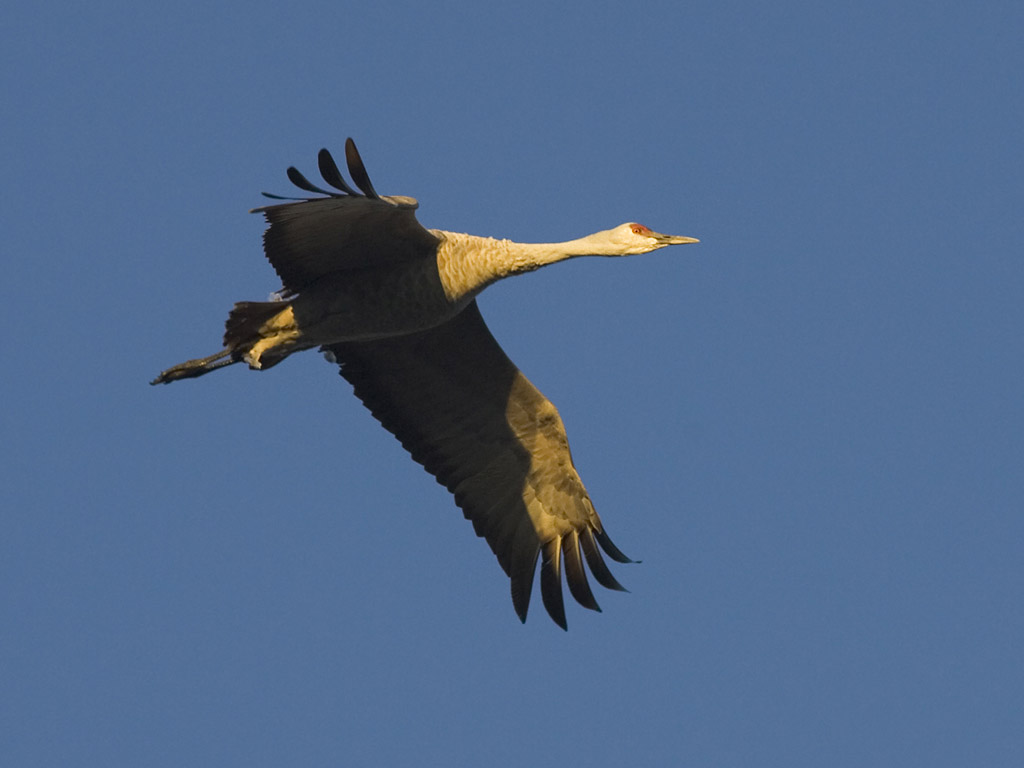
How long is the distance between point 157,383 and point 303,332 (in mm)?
1633

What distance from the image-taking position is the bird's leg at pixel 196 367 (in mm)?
13203

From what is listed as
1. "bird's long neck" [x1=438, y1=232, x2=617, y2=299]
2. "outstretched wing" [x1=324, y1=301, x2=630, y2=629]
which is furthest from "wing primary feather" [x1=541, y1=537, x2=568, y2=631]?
"bird's long neck" [x1=438, y1=232, x2=617, y2=299]

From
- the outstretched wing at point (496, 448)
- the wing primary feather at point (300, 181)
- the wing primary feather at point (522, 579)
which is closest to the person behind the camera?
the wing primary feather at point (300, 181)

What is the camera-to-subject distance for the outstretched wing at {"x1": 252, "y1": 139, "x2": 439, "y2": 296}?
11.7m

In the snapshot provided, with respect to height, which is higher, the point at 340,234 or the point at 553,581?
the point at 340,234

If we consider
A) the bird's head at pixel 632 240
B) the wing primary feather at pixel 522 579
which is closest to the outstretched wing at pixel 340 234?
the bird's head at pixel 632 240

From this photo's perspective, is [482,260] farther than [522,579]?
No

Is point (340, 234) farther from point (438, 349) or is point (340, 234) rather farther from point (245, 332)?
point (438, 349)

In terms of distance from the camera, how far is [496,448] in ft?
47.8

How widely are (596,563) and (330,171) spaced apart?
16.6 feet

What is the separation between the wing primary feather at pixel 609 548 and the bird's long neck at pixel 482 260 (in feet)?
10.2

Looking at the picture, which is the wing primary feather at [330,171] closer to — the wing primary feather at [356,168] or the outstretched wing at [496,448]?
the wing primary feather at [356,168]

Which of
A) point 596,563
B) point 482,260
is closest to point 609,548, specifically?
point 596,563

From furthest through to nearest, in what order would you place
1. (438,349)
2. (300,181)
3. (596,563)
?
1. (596,563)
2. (438,349)
3. (300,181)
